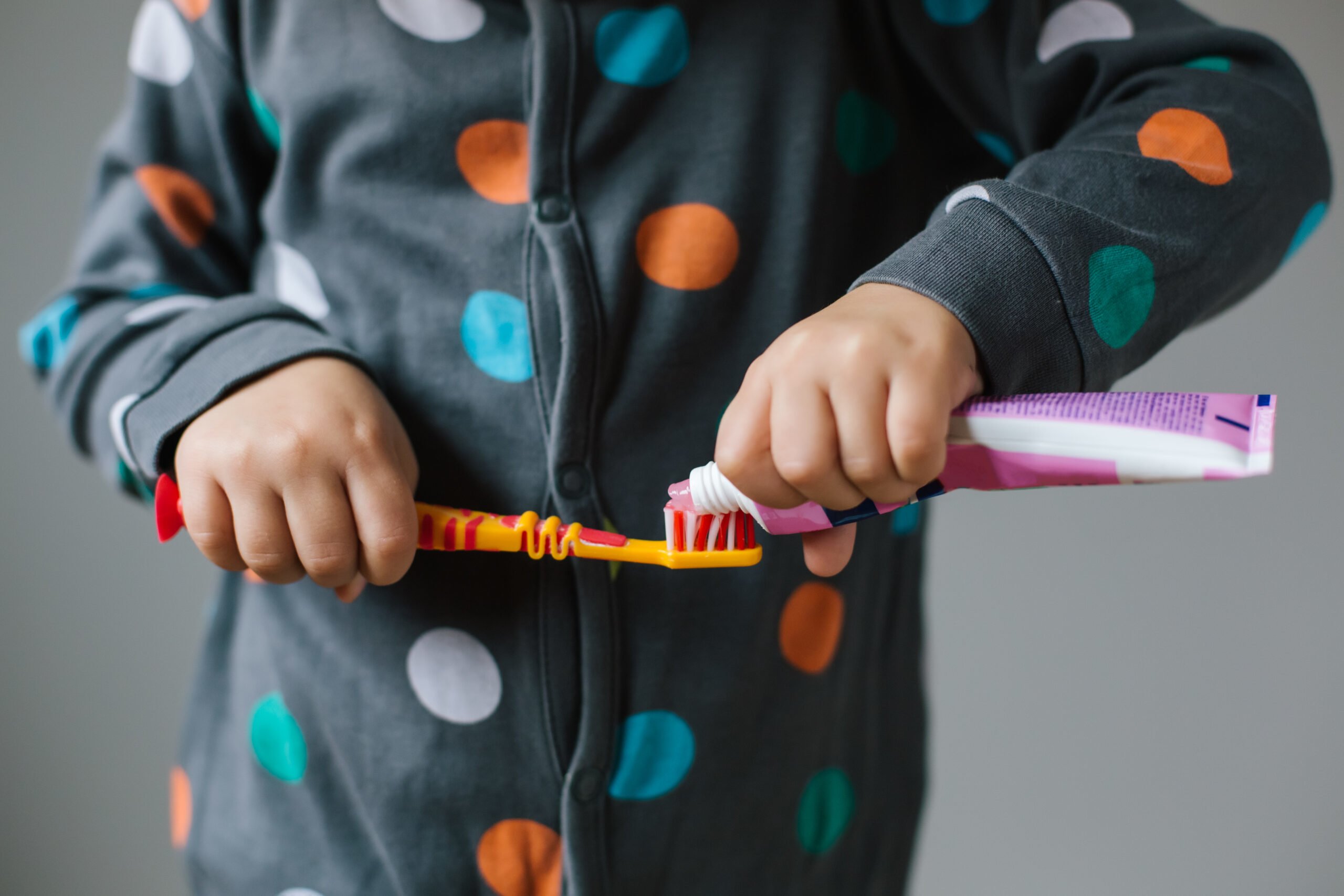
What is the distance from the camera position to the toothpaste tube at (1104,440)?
20 centimetres

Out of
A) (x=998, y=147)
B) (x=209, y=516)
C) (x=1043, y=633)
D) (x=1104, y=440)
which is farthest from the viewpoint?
(x=1043, y=633)

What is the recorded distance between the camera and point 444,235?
0.40 meters

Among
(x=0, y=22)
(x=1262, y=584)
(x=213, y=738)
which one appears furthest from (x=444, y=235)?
(x=1262, y=584)

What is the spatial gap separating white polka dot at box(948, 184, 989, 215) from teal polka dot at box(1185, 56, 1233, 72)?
0.13 m

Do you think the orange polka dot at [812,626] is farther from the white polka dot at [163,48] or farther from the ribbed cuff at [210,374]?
the white polka dot at [163,48]

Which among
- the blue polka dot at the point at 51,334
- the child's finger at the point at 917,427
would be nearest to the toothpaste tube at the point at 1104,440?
the child's finger at the point at 917,427

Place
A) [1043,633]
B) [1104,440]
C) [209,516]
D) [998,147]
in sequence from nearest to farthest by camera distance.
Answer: [1104,440]
[209,516]
[998,147]
[1043,633]

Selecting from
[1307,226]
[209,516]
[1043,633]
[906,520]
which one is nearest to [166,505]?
[209,516]

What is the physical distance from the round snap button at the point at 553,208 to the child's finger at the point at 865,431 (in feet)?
0.64

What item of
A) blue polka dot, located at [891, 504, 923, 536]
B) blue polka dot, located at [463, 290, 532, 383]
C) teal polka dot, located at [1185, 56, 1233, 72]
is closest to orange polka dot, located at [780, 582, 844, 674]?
blue polka dot, located at [891, 504, 923, 536]

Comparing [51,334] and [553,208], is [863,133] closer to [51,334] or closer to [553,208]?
[553,208]

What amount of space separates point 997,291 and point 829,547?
0.29 feet

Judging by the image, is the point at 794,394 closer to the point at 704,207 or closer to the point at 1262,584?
the point at 704,207

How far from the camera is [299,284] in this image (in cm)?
44
